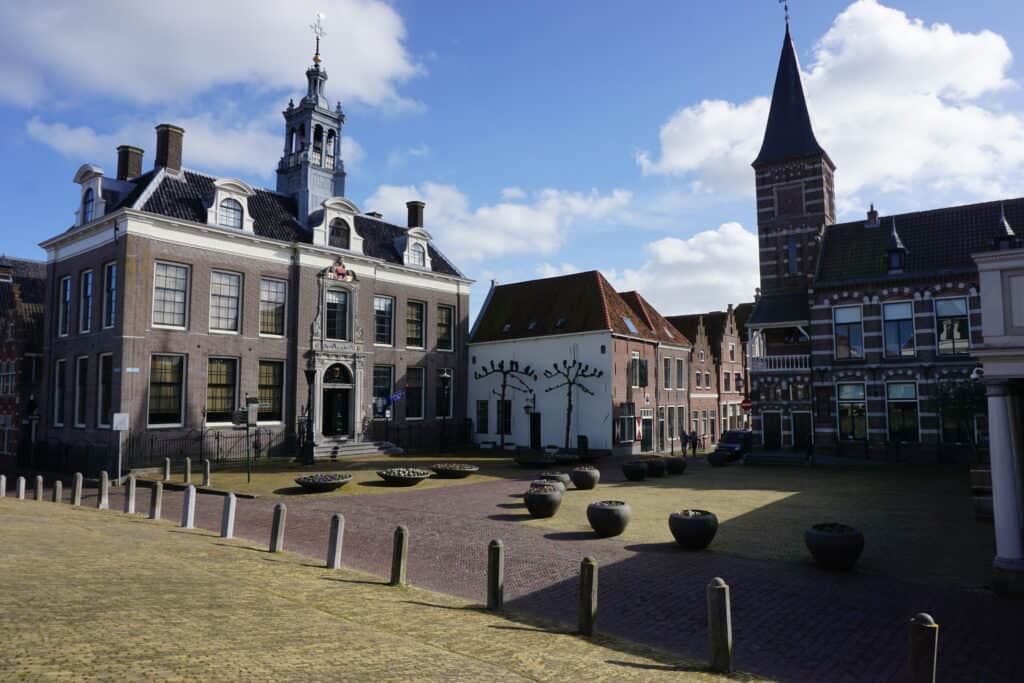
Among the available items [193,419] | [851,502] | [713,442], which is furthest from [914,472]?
[193,419]

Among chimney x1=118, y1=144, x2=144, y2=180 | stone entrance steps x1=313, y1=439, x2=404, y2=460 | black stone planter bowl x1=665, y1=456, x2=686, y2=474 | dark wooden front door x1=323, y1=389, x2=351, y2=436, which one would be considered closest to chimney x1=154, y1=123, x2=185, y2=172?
chimney x1=118, y1=144, x2=144, y2=180

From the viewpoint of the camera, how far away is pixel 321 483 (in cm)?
1927

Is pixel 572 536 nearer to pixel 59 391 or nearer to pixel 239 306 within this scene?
pixel 239 306

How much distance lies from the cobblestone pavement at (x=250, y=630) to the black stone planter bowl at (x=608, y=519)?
489 centimetres

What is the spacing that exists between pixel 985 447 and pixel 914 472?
3.86 meters

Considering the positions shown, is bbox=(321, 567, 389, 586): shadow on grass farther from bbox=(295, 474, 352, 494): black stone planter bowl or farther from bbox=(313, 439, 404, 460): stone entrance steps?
bbox=(313, 439, 404, 460): stone entrance steps

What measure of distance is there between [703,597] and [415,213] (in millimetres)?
35223

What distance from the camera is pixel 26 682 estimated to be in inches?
190

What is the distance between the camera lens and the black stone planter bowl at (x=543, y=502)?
1543cm

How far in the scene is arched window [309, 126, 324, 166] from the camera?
35.3 meters

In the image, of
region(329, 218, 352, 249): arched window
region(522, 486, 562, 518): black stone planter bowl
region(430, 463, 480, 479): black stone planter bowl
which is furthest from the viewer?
region(329, 218, 352, 249): arched window

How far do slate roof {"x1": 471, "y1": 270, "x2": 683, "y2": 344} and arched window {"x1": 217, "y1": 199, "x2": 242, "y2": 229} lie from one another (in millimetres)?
16635

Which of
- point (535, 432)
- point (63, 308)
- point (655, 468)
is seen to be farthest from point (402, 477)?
point (63, 308)

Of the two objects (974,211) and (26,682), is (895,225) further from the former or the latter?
(26,682)
